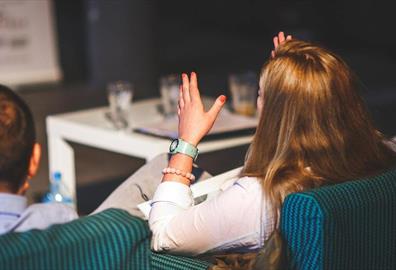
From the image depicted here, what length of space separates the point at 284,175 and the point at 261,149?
99 millimetres

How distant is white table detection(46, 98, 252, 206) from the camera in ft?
11.0

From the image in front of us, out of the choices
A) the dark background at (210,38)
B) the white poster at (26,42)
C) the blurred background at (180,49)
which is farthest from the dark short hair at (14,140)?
the white poster at (26,42)

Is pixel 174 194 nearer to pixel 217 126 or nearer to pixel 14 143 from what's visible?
pixel 14 143

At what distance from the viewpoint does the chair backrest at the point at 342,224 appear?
1770mm

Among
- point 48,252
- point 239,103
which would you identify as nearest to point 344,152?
point 48,252

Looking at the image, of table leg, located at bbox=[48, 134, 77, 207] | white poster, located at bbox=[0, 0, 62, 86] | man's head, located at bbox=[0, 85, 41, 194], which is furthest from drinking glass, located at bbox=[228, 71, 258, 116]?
white poster, located at bbox=[0, 0, 62, 86]

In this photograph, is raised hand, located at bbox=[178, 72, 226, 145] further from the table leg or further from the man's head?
Answer: the table leg

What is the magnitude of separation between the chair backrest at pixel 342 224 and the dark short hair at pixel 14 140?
573 mm

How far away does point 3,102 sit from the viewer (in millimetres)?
1607

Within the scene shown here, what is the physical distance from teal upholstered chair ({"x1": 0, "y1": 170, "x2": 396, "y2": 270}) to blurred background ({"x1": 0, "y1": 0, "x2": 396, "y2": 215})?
1502 mm

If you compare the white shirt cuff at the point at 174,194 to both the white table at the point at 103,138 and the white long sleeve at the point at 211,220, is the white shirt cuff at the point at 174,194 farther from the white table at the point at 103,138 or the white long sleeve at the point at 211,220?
the white table at the point at 103,138

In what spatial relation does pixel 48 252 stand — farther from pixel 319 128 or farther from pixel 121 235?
pixel 319 128

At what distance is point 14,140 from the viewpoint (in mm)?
1581

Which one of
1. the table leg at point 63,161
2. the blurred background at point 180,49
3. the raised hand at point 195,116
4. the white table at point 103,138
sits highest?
the raised hand at point 195,116
